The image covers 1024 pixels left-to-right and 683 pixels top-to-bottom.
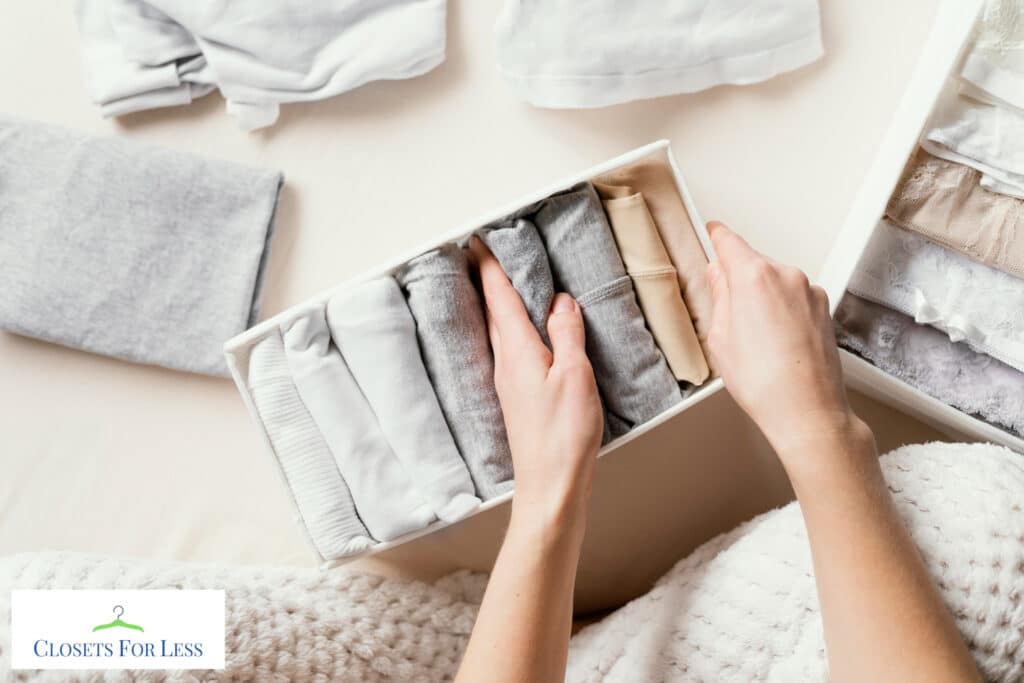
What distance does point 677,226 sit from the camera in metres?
0.77

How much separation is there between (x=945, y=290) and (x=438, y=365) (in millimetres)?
525

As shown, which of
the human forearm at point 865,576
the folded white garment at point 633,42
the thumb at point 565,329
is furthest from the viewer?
the folded white garment at point 633,42

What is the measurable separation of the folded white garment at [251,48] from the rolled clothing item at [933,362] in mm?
567

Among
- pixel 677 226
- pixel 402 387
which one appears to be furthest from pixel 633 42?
pixel 402 387

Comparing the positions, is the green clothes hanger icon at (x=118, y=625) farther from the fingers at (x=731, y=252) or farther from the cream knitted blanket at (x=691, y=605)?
the fingers at (x=731, y=252)

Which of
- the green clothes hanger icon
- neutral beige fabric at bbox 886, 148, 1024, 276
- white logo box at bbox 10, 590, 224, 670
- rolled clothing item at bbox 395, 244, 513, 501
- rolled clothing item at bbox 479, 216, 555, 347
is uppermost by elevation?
neutral beige fabric at bbox 886, 148, 1024, 276

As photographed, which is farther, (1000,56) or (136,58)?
(136,58)

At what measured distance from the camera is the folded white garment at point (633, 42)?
0.88 meters

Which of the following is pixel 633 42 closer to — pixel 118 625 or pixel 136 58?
pixel 136 58

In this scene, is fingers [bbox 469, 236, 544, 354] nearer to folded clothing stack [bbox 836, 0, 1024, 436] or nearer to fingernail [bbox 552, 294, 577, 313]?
fingernail [bbox 552, 294, 577, 313]

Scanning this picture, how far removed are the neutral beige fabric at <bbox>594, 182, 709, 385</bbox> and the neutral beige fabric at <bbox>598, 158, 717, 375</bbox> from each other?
0.04 ft

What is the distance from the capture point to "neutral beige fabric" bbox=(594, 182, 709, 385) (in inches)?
29.8

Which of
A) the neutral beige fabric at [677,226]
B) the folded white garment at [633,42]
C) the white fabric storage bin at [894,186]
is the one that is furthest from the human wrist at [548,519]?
the folded white garment at [633,42]

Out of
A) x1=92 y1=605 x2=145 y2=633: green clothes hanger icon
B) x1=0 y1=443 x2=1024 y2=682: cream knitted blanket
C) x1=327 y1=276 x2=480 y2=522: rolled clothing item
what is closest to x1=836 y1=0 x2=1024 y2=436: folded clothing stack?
x1=0 y1=443 x2=1024 y2=682: cream knitted blanket
